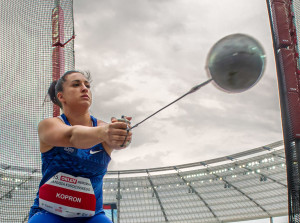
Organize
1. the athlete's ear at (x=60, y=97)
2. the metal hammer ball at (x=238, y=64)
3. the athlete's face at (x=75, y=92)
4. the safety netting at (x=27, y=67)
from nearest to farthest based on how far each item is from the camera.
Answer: the metal hammer ball at (x=238, y=64), the athlete's face at (x=75, y=92), the athlete's ear at (x=60, y=97), the safety netting at (x=27, y=67)

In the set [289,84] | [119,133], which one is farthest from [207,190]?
[119,133]

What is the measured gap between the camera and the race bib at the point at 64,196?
2.32 meters

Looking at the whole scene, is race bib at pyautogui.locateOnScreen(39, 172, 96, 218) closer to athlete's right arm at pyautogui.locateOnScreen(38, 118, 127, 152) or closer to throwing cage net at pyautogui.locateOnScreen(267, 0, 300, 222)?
athlete's right arm at pyautogui.locateOnScreen(38, 118, 127, 152)

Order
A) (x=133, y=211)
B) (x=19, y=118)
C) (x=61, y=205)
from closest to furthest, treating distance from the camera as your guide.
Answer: (x=61, y=205), (x=19, y=118), (x=133, y=211)

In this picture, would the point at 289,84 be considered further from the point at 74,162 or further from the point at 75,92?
the point at 74,162

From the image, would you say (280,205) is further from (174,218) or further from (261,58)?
(261,58)

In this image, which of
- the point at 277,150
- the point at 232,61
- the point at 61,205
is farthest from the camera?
the point at 277,150

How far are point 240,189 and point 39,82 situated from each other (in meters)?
26.8

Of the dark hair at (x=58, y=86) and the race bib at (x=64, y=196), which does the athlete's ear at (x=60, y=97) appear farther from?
the race bib at (x=64, y=196)

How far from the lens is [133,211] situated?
31.7m

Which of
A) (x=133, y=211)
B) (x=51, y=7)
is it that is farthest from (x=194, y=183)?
(x=51, y=7)

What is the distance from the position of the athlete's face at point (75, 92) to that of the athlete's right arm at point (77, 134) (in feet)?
0.73

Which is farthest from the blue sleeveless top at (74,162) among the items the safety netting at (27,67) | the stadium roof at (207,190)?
the stadium roof at (207,190)

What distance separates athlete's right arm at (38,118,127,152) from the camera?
5.59ft
